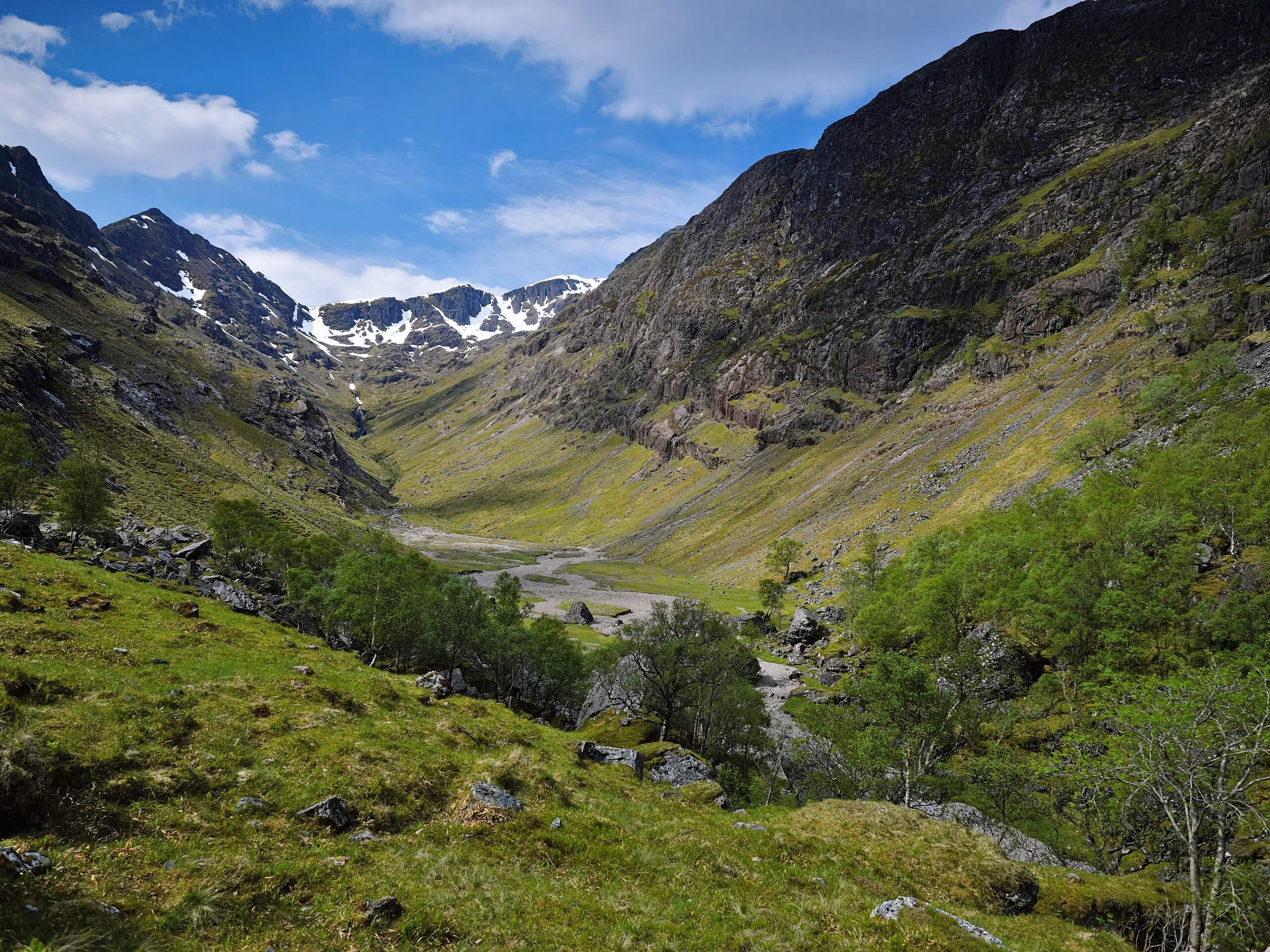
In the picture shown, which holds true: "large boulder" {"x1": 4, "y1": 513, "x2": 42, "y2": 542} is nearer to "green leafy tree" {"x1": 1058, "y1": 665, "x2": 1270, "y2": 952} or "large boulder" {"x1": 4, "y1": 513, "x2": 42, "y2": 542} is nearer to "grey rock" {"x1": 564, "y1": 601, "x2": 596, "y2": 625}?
"green leafy tree" {"x1": 1058, "y1": 665, "x2": 1270, "y2": 952}

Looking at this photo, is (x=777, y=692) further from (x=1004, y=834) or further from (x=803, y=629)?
(x=1004, y=834)

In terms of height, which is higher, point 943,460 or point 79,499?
point 79,499

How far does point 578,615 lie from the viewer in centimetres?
11256

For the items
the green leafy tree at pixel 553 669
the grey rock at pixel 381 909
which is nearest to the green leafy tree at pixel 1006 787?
the grey rock at pixel 381 909

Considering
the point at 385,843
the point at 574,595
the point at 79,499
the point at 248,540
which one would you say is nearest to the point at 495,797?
the point at 385,843

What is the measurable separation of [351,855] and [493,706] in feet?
65.7

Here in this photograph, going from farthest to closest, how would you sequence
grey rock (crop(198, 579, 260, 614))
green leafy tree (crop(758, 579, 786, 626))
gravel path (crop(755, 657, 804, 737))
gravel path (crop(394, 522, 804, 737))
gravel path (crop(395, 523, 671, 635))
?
gravel path (crop(395, 523, 671, 635)) < green leafy tree (crop(758, 579, 786, 626)) < gravel path (crop(394, 522, 804, 737)) < gravel path (crop(755, 657, 804, 737)) < grey rock (crop(198, 579, 260, 614))

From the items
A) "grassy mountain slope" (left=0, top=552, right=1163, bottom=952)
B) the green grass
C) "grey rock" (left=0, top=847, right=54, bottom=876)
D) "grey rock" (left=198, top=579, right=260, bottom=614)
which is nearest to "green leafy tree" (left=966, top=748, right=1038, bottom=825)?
"grassy mountain slope" (left=0, top=552, right=1163, bottom=952)

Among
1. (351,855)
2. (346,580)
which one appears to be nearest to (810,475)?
(346,580)

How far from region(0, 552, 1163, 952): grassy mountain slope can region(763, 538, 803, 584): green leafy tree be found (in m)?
104

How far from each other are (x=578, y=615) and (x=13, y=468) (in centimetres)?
8490

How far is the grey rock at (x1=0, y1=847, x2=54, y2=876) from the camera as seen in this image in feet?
31.4

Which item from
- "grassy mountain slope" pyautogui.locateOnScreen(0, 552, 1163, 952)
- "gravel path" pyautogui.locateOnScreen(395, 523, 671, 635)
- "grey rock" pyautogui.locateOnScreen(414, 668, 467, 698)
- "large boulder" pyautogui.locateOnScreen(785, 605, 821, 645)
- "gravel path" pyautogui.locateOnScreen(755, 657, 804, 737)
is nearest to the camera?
"grassy mountain slope" pyautogui.locateOnScreen(0, 552, 1163, 952)

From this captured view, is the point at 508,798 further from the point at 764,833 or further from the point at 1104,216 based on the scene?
the point at 1104,216
